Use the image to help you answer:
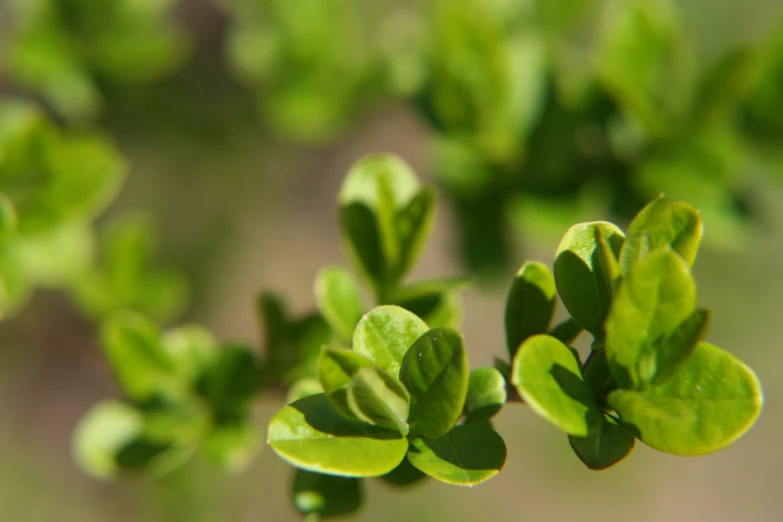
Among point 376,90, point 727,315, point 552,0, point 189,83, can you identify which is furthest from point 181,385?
point 727,315

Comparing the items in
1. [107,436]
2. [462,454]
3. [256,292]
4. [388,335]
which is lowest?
[256,292]

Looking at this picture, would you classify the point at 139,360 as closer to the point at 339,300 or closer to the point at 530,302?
the point at 339,300

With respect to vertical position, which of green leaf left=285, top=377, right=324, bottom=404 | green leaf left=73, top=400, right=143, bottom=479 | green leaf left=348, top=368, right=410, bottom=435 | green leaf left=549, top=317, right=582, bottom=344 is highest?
green leaf left=348, top=368, right=410, bottom=435

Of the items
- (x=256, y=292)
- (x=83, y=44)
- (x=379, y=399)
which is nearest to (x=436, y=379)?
(x=379, y=399)

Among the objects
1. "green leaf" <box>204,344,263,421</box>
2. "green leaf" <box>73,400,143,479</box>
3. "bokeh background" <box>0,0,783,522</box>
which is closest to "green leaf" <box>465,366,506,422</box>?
"green leaf" <box>204,344,263,421</box>

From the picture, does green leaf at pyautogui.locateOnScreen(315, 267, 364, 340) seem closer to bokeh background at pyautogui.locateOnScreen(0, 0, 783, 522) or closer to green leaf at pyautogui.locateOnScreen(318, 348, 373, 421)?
green leaf at pyautogui.locateOnScreen(318, 348, 373, 421)
